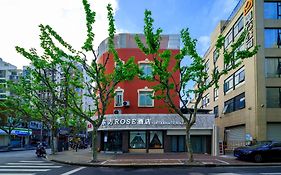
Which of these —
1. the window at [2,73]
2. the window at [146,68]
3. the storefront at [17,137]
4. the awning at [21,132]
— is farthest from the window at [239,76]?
the window at [2,73]

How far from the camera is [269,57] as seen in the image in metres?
35.3

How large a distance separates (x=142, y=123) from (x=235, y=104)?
580 inches

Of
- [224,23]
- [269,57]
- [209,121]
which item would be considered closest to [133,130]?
[209,121]

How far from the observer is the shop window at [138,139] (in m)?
35.1

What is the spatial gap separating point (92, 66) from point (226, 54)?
9783mm

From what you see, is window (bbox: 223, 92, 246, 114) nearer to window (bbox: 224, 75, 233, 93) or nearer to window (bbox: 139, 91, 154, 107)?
window (bbox: 224, 75, 233, 93)

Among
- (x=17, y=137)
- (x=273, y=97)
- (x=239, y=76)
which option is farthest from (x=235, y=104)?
(x=17, y=137)

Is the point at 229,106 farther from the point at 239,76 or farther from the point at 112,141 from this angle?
the point at 112,141

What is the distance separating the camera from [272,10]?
36.0 meters

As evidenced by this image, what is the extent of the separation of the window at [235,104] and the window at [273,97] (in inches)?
175

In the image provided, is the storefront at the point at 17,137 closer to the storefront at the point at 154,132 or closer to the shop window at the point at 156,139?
the storefront at the point at 154,132

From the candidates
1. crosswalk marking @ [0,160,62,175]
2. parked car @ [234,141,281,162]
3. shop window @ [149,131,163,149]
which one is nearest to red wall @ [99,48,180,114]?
shop window @ [149,131,163,149]

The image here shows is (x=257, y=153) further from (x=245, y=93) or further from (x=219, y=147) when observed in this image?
(x=245, y=93)

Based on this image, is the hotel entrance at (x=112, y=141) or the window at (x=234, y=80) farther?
the window at (x=234, y=80)
